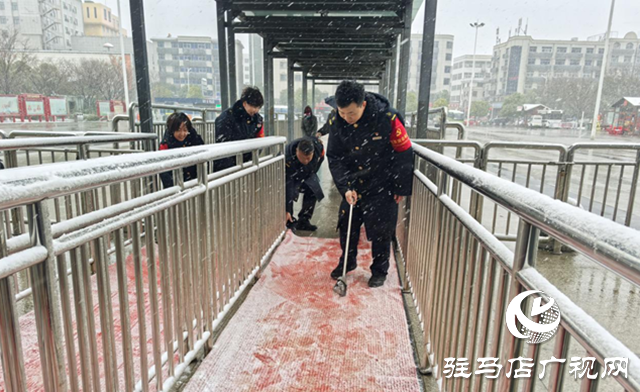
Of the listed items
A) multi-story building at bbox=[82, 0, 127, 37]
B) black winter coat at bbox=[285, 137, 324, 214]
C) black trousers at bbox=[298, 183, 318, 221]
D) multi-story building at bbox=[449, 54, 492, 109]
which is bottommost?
black trousers at bbox=[298, 183, 318, 221]

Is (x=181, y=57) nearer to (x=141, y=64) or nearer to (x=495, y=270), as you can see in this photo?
(x=141, y=64)

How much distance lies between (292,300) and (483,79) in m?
106

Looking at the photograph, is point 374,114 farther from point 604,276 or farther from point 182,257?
point 604,276

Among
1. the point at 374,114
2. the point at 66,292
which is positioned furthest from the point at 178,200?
the point at 374,114

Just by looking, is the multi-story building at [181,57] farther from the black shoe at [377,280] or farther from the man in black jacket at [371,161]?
the black shoe at [377,280]

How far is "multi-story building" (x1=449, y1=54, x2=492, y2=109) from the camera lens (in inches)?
3814

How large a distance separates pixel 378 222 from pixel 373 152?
0.64 meters

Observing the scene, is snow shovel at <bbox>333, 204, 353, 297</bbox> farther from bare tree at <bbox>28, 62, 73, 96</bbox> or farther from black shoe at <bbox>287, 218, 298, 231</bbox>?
bare tree at <bbox>28, 62, 73, 96</bbox>

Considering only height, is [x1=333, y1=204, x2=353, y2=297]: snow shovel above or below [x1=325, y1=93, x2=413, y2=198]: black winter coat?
below

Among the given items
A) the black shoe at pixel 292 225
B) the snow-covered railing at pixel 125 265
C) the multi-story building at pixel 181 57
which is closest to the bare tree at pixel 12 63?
the black shoe at pixel 292 225

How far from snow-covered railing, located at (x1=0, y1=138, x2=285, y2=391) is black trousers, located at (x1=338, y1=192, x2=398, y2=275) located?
36.0 inches

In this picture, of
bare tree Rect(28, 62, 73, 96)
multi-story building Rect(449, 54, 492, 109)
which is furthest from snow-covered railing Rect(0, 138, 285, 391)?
multi-story building Rect(449, 54, 492, 109)

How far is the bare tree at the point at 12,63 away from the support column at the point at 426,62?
24.0m

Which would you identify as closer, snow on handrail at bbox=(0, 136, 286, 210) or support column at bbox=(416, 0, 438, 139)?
snow on handrail at bbox=(0, 136, 286, 210)
